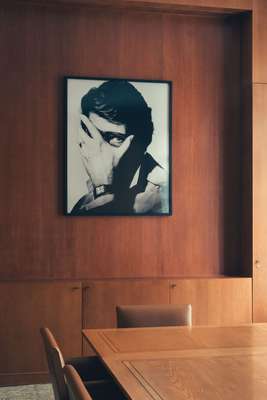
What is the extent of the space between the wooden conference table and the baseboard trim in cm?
182

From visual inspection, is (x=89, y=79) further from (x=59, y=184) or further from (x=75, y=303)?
(x=75, y=303)

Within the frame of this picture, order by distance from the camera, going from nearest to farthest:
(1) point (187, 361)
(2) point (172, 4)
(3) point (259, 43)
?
(1) point (187, 361), (2) point (172, 4), (3) point (259, 43)

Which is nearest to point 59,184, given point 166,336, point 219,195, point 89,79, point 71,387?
point 89,79

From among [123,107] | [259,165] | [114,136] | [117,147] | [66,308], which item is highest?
[123,107]

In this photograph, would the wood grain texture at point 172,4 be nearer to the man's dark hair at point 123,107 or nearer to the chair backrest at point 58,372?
the man's dark hair at point 123,107

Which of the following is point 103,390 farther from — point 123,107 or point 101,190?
point 123,107

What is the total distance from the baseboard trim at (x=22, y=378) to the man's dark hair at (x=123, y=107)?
2.30 meters

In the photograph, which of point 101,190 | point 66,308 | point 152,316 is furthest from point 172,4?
point 152,316

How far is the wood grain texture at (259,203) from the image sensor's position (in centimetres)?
635

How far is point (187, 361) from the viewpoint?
3453 mm

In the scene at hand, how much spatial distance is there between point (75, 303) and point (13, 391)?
890 mm

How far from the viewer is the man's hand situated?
6285mm

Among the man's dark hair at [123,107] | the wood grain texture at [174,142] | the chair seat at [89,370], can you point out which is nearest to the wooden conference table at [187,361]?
the chair seat at [89,370]

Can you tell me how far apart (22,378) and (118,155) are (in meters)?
2.17
